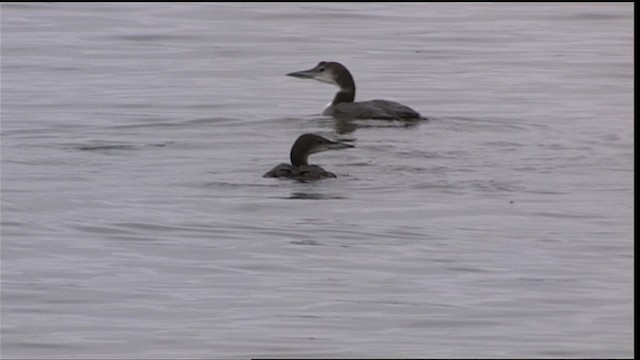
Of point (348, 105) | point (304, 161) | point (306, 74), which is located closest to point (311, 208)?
point (304, 161)

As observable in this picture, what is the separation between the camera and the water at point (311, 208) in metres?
10.8

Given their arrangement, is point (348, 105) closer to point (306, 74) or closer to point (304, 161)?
point (306, 74)

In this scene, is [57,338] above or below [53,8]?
below

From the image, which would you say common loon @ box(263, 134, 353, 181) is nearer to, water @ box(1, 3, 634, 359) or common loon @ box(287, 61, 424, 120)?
water @ box(1, 3, 634, 359)

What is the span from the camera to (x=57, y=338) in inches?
417

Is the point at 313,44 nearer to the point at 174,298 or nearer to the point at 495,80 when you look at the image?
the point at 495,80

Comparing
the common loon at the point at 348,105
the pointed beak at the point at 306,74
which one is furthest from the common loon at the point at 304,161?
the pointed beak at the point at 306,74

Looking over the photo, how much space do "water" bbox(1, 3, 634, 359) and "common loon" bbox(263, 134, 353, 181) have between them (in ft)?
0.47

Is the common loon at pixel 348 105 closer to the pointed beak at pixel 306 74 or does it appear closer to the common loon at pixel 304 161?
the pointed beak at pixel 306 74

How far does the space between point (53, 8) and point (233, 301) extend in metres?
23.6

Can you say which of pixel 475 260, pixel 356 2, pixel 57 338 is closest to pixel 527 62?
pixel 356 2

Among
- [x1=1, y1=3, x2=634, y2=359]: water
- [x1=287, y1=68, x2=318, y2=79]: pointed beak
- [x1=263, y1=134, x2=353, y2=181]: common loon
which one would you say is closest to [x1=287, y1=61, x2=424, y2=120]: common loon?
[x1=287, y1=68, x2=318, y2=79]: pointed beak

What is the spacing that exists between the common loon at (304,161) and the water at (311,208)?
14 centimetres

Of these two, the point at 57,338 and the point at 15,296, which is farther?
the point at 15,296
